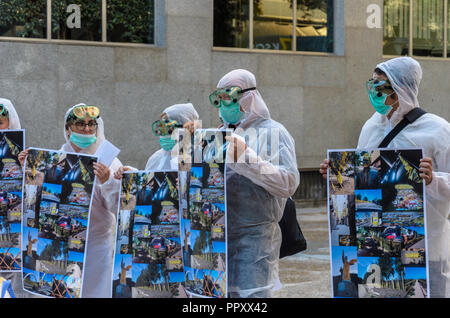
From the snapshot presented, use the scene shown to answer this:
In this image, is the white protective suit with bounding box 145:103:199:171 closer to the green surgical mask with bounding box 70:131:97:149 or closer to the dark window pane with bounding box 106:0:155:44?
the green surgical mask with bounding box 70:131:97:149

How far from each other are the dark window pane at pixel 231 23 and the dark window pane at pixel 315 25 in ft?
4.25

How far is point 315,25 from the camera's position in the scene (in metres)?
14.7

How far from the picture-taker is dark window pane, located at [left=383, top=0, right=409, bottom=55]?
50.4ft

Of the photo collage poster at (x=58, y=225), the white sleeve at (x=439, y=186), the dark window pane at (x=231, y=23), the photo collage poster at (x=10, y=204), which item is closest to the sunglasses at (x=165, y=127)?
the photo collage poster at (x=10, y=204)

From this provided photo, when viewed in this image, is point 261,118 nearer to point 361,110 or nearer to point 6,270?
point 6,270

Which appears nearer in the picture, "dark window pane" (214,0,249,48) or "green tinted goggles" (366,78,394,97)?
"green tinted goggles" (366,78,394,97)

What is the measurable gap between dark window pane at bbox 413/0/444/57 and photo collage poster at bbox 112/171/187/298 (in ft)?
42.2

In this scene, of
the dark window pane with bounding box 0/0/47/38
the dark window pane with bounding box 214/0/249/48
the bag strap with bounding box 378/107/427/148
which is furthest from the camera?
the dark window pane with bounding box 214/0/249/48

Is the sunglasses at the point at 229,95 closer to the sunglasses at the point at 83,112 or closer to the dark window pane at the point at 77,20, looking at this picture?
the sunglasses at the point at 83,112

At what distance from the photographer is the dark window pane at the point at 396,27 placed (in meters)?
15.4

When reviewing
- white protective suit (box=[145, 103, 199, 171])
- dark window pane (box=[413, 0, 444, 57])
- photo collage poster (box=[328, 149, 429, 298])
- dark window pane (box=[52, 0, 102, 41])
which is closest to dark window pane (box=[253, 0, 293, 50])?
dark window pane (box=[52, 0, 102, 41])

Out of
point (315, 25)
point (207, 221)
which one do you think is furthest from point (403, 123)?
point (315, 25)

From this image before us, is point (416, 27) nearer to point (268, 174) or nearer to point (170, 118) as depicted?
point (170, 118)

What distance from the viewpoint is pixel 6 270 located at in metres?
4.63
